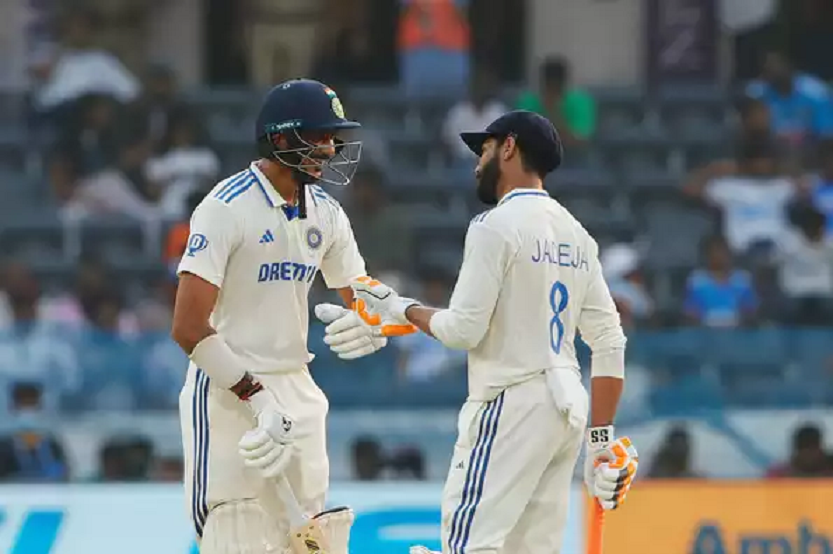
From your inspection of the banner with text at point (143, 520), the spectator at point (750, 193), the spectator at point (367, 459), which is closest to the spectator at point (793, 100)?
the spectator at point (750, 193)

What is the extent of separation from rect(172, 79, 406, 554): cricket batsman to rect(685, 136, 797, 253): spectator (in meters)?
6.89

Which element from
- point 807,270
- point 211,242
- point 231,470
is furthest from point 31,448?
point 807,270

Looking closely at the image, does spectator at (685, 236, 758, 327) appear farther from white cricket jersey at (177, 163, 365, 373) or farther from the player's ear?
white cricket jersey at (177, 163, 365, 373)

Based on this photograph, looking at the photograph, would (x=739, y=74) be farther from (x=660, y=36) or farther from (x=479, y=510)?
(x=479, y=510)

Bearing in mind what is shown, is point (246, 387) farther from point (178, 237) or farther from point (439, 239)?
point (439, 239)

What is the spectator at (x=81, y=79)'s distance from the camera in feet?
49.9

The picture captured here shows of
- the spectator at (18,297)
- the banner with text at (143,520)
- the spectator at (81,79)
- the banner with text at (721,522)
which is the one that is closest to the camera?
the banner with text at (143,520)

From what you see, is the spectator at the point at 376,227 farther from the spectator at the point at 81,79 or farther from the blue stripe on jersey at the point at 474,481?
the blue stripe on jersey at the point at 474,481

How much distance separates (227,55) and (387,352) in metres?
6.33

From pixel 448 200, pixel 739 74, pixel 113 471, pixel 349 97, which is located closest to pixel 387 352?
pixel 113 471

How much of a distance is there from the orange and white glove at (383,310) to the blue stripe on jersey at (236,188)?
1.94 ft

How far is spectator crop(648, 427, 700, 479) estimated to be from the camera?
10.9 metres

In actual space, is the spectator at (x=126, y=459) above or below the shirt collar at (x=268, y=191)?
below

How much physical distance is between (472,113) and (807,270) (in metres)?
2.87
